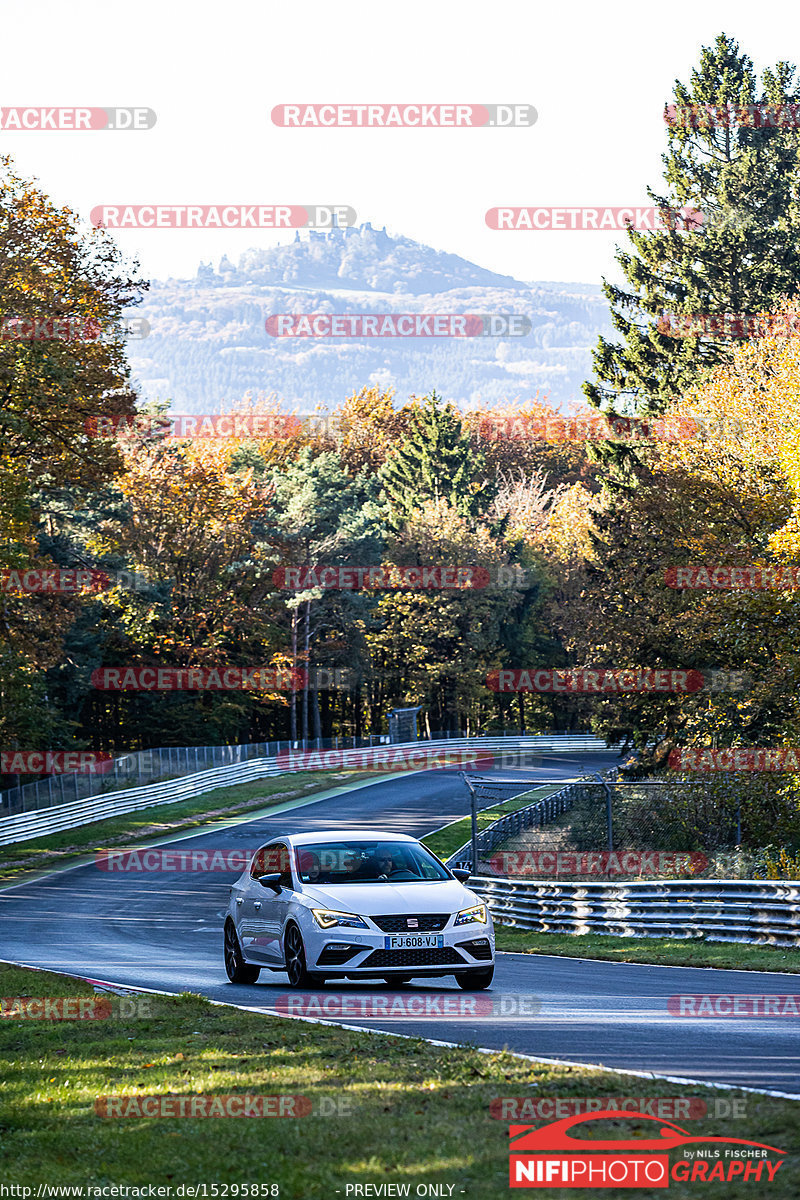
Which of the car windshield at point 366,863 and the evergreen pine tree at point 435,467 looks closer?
the car windshield at point 366,863

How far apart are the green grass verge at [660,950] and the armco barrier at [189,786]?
24388 mm

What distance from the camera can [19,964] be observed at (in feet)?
63.1

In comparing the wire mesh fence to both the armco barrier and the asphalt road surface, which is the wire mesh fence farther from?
the armco barrier

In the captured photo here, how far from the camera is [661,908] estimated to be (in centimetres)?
2156

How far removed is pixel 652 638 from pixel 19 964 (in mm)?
23844

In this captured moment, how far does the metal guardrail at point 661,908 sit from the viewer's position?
62.6ft

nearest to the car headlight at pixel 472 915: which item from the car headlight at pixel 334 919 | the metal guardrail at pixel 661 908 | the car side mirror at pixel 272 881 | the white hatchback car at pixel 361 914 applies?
the white hatchback car at pixel 361 914

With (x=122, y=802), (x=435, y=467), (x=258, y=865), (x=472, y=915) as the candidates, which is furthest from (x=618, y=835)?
(x=435, y=467)

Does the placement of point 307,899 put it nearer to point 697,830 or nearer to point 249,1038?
point 249,1038

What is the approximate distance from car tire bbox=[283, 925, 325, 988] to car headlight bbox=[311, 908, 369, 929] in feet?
1.11

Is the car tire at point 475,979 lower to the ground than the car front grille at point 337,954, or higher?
lower

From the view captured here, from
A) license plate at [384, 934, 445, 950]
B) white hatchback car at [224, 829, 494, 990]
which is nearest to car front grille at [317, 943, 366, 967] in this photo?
white hatchback car at [224, 829, 494, 990]

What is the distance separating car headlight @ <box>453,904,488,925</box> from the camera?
43.4 feet

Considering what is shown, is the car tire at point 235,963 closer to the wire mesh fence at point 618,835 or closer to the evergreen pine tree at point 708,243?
the wire mesh fence at point 618,835
